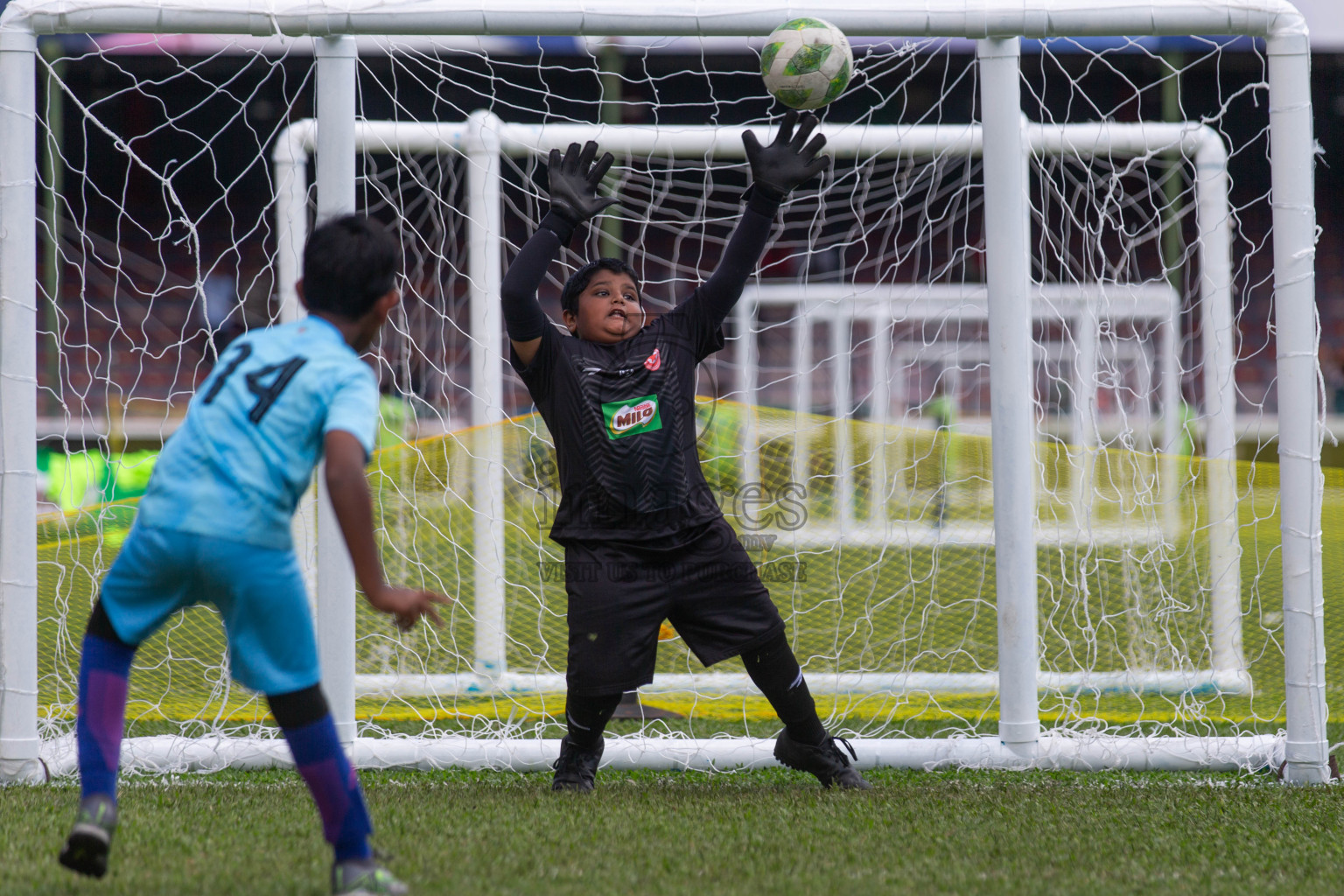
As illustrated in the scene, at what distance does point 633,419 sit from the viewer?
3322mm

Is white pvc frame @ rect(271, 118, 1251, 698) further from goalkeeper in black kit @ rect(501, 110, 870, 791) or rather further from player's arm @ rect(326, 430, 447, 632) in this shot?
player's arm @ rect(326, 430, 447, 632)

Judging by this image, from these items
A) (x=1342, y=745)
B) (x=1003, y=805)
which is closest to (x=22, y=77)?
(x=1003, y=805)

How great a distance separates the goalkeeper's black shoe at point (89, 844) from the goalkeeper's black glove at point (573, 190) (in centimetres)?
180

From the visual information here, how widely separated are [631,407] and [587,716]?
86cm

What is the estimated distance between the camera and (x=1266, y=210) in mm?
13992

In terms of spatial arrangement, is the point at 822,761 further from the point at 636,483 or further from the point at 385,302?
the point at 385,302

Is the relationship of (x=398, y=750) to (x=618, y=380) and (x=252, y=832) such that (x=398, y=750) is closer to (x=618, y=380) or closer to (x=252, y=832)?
(x=252, y=832)

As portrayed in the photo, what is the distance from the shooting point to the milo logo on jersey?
332cm

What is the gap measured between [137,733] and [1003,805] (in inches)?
117

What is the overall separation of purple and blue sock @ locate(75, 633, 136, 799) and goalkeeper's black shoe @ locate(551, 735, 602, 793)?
135cm

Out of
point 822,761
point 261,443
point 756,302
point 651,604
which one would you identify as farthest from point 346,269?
point 756,302

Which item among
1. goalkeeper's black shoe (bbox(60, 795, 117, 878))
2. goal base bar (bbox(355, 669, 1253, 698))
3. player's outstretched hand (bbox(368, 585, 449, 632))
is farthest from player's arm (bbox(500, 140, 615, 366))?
goal base bar (bbox(355, 669, 1253, 698))

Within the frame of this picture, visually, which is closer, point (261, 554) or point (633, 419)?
point (261, 554)

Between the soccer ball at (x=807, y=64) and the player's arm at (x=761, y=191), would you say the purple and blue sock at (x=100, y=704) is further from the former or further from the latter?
the soccer ball at (x=807, y=64)
